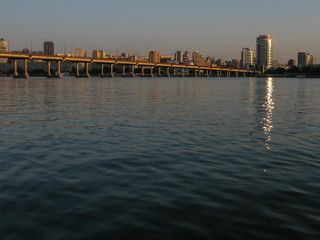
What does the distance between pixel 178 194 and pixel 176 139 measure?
869 cm

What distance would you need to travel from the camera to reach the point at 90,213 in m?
8.30

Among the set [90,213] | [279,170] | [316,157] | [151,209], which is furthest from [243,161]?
[90,213]

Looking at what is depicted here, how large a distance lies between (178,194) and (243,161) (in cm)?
476

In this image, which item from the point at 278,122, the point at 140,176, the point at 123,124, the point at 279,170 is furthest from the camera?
the point at 278,122

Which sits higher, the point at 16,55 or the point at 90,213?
the point at 16,55

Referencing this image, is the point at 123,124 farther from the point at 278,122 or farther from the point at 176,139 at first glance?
the point at 278,122

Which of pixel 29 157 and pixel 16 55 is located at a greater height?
pixel 16 55

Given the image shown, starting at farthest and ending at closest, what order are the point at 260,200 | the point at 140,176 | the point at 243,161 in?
the point at 243,161, the point at 140,176, the point at 260,200

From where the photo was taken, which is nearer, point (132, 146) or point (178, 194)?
point (178, 194)

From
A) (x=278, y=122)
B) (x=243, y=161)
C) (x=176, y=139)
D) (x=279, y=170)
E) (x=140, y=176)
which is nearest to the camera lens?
(x=140, y=176)

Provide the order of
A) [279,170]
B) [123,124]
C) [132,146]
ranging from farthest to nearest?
[123,124] → [132,146] → [279,170]

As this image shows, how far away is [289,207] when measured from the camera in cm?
877

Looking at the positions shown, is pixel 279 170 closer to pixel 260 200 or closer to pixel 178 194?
pixel 260 200

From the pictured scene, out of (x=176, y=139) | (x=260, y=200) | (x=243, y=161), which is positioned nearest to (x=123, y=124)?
(x=176, y=139)
